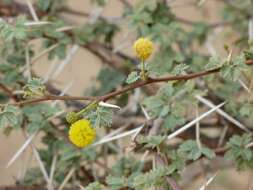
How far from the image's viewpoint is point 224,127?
1.66 meters

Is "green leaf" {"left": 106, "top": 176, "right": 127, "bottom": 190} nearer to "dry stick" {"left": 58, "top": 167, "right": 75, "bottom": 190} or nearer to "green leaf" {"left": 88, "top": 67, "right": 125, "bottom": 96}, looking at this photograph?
"dry stick" {"left": 58, "top": 167, "right": 75, "bottom": 190}

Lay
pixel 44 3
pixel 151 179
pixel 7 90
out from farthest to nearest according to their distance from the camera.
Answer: pixel 44 3, pixel 7 90, pixel 151 179

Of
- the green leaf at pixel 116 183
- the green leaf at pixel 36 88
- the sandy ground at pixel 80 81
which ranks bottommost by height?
the sandy ground at pixel 80 81

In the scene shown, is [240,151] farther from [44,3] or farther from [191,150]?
[44,3]

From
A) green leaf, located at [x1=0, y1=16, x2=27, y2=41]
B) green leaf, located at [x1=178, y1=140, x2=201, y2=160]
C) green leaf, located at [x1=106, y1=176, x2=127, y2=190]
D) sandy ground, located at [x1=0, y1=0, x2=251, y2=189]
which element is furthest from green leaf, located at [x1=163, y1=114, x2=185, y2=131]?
sandy ground, located at [x1=0, y1=0, x2=251, y2=189]

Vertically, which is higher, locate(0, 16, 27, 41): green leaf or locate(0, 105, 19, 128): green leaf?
locate(0, 16, 27, 41): green leaf

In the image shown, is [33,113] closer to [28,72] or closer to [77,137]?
[28,72]

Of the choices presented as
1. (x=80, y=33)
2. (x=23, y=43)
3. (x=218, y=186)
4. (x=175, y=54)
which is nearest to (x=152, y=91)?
(x=175, y=54)

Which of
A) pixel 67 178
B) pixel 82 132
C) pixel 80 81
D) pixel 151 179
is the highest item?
pixel 82 132

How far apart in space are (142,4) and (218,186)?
1.48 metres

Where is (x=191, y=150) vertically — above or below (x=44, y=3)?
below

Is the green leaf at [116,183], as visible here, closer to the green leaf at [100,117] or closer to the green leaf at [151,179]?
the green leaf at [151,179]

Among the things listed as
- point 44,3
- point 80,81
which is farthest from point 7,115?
point 80,81

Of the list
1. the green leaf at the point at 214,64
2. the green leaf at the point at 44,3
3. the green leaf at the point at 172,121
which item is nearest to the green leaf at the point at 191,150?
the green leaf at the point at 172,121
